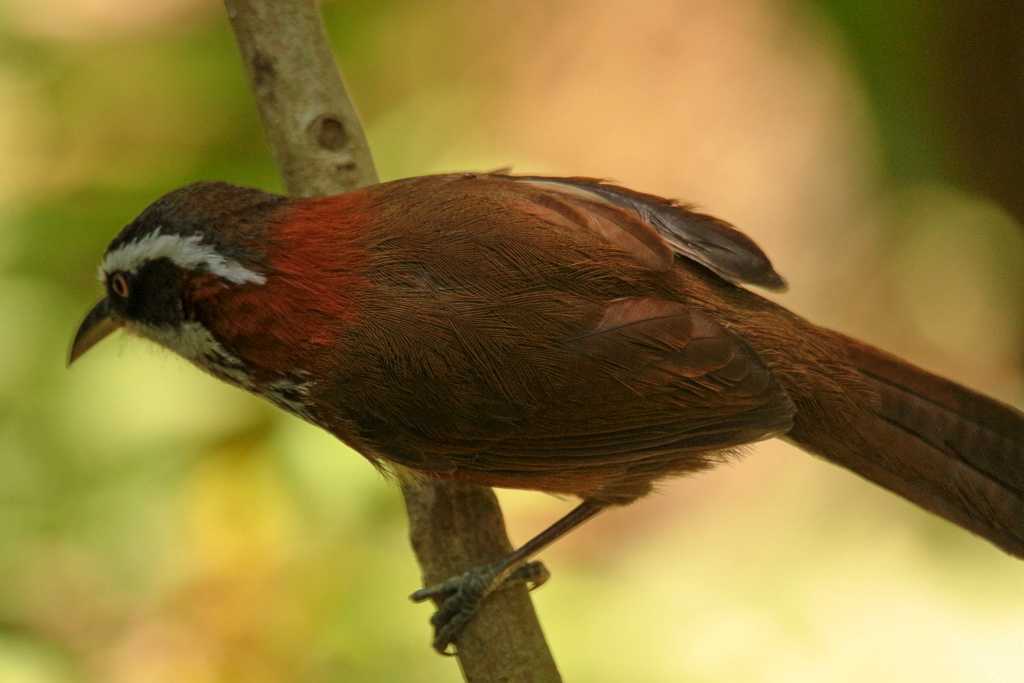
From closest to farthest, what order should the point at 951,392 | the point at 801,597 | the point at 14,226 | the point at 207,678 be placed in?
the point at 951,392 → the point at 207,678 → the point at 14,226 → the point at 801,597

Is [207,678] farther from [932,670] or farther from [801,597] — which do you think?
[932,670]

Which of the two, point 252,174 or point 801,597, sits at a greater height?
point 252,174

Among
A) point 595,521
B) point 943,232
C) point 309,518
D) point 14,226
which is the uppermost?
point 14,226

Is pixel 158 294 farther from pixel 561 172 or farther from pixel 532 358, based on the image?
pixel 561 172

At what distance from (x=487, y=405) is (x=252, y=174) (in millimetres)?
1775

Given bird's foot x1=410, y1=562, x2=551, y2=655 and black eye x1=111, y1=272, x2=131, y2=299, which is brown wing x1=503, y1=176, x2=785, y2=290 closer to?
bird's foot x1=410, y1=562, x2=551, y2=655

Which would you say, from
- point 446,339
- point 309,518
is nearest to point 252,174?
point 309,518

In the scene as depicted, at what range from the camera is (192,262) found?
3.34 metres

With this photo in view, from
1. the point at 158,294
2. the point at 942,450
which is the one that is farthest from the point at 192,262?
the point at 942,450

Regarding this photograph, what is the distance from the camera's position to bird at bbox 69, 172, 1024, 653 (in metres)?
3.30

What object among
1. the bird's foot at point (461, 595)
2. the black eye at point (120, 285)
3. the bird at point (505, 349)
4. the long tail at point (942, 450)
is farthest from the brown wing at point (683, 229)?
the black eye at point (120, 285)

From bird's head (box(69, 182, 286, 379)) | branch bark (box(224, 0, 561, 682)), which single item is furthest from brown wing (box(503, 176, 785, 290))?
bird's head (box(69, 182, 286, 379))

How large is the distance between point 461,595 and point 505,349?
696 mm

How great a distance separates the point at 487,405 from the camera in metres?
3.30
